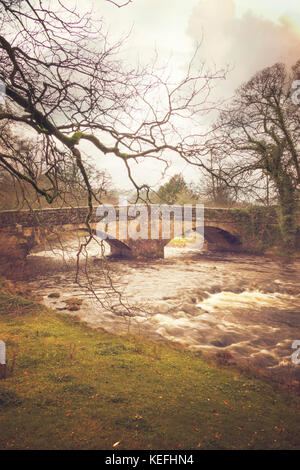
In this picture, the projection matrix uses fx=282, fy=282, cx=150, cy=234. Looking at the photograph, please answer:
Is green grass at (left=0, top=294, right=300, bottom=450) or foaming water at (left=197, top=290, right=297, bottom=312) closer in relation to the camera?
green grass at (left=0, top=294, right=300, bottom=450)

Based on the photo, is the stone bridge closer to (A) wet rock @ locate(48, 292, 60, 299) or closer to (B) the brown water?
(B) the brown water

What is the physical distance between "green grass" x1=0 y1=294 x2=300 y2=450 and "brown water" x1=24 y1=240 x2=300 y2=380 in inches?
43.1

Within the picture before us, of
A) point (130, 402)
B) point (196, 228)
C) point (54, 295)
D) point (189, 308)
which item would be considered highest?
point (196, 228)

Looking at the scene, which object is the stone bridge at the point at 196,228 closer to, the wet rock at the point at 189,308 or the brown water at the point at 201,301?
the brown water at the point at 201,301

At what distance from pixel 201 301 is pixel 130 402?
784 cm

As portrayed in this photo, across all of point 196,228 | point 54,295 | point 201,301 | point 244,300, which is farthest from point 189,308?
point 196,228

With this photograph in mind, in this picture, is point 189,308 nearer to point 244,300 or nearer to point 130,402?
point 244,300

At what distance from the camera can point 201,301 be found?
1147cm

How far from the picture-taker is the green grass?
3.28 meters

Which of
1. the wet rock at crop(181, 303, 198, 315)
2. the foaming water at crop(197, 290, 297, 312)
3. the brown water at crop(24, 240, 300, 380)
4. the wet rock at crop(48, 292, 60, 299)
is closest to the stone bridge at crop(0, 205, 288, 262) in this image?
the brown water at crop(24, 240, 300, 380)

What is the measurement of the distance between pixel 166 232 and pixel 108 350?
593 inches

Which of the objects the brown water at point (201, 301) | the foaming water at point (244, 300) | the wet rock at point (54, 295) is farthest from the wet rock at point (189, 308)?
the wet rock at point (54, 295)

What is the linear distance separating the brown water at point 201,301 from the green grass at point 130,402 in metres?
1.09
